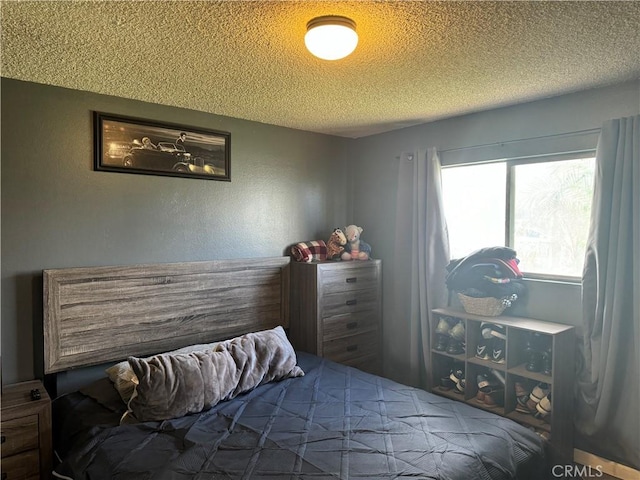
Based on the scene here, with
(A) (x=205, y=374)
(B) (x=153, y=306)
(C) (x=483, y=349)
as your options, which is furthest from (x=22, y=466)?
(C) (x=483, y=349)

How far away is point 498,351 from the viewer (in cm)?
280

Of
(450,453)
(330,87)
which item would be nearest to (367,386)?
(450,453)

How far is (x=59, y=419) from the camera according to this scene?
2.19m

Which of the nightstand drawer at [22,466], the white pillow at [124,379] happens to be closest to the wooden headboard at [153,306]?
the white pillow at [124,379]

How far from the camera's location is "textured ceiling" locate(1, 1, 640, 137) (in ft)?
5.22

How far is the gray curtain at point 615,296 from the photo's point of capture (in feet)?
7.69

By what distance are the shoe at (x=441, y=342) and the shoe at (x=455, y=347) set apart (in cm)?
6

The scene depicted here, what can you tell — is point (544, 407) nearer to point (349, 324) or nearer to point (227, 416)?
point (349, 324)

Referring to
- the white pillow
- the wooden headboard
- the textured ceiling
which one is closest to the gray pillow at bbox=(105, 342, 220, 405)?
the white pillow

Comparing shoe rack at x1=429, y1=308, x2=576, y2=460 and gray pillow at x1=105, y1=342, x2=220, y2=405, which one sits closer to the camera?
gray pillow at x1=105, y1=342, x2=220, y2=405

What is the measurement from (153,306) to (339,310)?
1.43 metres

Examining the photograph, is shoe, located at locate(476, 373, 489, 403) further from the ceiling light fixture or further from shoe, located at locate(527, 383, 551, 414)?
the ceiling light fixture

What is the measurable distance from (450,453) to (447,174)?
7.43ft

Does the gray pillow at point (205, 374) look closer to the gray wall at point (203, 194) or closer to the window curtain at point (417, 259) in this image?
the gray wall at point (203, 194)
